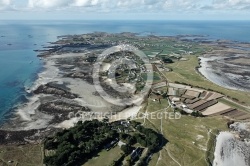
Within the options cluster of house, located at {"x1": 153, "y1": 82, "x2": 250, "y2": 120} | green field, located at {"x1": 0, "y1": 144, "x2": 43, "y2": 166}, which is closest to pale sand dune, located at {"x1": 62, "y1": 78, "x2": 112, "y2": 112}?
cluster of house, located at {"x1": 153, "y1": 82, "x2": 250, "y2": 120}

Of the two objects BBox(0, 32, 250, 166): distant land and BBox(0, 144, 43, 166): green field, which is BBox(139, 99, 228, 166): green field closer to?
BBox(0, 32, 250, 166): distant land

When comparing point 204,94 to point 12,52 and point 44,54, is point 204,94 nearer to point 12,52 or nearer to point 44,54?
point 44,54

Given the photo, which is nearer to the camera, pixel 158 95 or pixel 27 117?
Answer: pixel 27 117

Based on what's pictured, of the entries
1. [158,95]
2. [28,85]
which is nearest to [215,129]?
[158,95]

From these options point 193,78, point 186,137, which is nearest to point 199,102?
point 186,137

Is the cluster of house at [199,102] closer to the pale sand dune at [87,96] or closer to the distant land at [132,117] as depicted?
the distant land at [132,117]

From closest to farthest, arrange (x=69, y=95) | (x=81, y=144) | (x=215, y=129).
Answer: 1. (x=81, y=144)
2. (x=215, y=129)
3. (x=69, y=95)

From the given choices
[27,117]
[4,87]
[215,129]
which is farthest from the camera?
[4,87]
